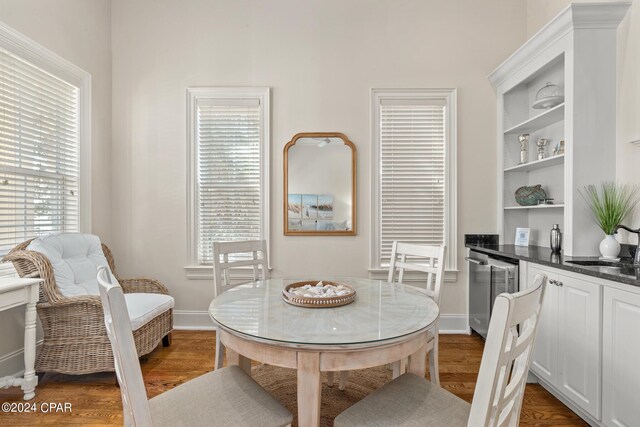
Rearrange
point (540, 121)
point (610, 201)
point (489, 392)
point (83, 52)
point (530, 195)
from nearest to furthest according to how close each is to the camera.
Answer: point (489, 392) < point (610, 201) < point (540, 121) < point (530, 195) < point (83, 52)

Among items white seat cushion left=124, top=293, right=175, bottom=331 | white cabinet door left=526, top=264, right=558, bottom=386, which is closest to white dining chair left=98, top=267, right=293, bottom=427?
white seat cushion left=124, top=293, right=175, bottom=331

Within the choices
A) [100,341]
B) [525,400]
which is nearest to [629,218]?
[525,400]

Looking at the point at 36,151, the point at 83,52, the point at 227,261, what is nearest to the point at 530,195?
the point at 227,261

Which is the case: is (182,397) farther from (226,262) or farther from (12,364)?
(12,364)

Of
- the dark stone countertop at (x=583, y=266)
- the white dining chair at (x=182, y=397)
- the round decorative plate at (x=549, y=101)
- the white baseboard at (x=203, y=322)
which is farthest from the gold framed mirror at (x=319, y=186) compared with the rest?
the white dining chair at (x=182, y=397)

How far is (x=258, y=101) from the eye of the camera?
328 centimetres

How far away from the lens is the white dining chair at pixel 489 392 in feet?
2.66

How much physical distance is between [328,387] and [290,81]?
9.14ft

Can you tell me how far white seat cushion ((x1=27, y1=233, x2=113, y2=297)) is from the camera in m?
2.28

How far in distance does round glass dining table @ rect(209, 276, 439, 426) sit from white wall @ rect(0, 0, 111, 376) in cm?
196

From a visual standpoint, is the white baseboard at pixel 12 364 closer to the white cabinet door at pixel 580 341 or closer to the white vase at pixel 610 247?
the white cabinet door at pixel 580 341

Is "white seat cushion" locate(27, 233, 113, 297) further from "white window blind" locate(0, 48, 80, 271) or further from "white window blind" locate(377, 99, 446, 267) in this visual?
"white window blind" locate(377, 99, 446, 267)

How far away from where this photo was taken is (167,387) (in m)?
2.20

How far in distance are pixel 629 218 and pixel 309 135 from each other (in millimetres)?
2582
